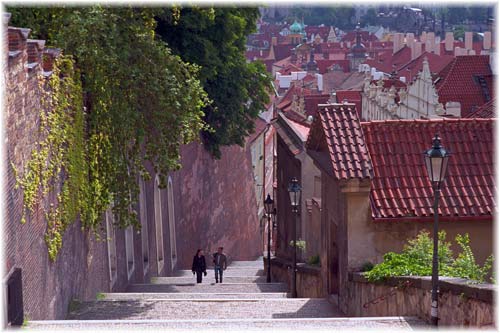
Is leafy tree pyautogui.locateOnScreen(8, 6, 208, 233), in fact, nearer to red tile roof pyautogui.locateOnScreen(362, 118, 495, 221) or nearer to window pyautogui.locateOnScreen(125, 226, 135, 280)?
red tile roof pyautogui.locateOnScreen(362, 118, 495, 221)

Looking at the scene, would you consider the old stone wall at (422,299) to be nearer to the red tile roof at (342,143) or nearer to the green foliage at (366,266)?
the green foliage at (366,266)

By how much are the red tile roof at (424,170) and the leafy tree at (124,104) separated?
2.64 meters

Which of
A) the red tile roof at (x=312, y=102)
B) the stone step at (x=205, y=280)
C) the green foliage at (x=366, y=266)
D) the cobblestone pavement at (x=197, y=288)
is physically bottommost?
the stone step at (x=205, y=280)

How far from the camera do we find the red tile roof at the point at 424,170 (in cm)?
1429

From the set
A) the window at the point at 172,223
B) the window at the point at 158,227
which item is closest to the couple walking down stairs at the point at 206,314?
the window at the point at 158,227

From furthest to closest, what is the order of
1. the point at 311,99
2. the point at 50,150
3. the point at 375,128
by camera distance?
the point at 311,99
the point at 375,128
the point at 50,150

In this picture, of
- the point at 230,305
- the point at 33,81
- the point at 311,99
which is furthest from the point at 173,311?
the point at 311,99

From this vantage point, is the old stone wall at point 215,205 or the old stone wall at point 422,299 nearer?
the old stone wall at point 422,299

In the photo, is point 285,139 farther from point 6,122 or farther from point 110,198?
point 6,122

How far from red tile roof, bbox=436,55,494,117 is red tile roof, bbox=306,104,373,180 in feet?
112

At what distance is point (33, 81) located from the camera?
1231 centimetres

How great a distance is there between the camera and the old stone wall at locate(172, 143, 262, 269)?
29.4 meters

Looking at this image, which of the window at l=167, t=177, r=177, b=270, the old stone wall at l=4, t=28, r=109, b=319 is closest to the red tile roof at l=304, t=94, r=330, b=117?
the window at l=167, t=177, r=177, b=270

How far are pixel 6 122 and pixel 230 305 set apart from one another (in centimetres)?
465
